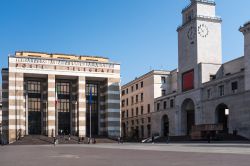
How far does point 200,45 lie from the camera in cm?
7788

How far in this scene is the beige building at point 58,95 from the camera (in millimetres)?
83938

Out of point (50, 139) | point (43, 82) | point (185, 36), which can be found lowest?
point (50, 139)

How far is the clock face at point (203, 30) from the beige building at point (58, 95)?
Answer: 23296 mm

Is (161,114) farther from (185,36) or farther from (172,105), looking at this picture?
(185,36)

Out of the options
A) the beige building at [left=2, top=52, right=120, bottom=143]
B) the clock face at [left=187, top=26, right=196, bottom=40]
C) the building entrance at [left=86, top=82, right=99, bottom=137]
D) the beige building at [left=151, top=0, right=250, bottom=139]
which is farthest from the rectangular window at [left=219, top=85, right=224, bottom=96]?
the building entrance at [left=86, top=82, right=99, bottom=137]

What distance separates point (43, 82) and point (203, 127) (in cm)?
4386

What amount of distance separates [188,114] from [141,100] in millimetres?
26644

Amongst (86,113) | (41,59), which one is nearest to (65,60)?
(41,59)

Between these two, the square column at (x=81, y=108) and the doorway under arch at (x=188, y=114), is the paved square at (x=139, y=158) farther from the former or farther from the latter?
the square column at (x=81, y=108)

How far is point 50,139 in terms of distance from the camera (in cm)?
8156

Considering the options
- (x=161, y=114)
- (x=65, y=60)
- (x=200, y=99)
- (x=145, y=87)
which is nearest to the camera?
(x=200, y=99)

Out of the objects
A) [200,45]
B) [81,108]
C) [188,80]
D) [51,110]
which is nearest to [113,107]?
[81,108]

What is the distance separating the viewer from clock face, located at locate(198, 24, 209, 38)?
78125mm

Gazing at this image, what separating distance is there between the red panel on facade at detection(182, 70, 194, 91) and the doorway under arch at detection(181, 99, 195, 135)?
9.63ft
